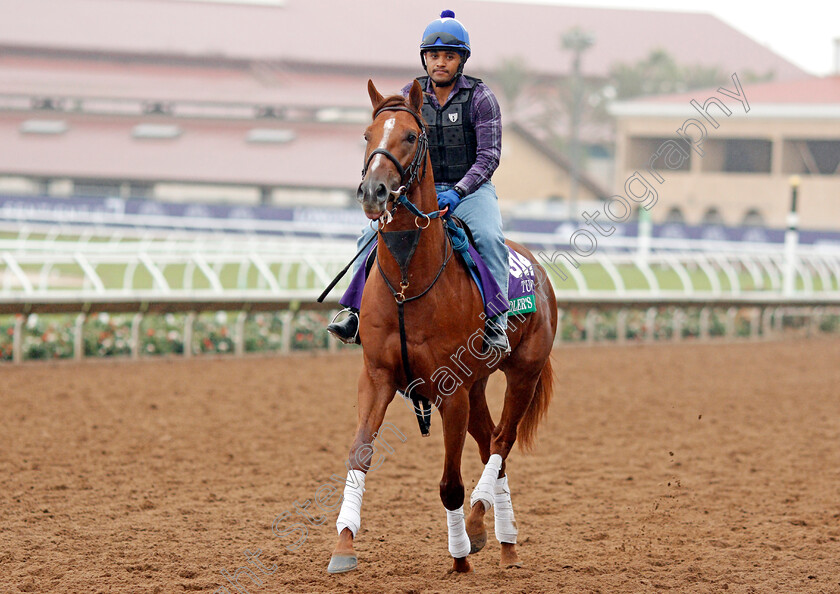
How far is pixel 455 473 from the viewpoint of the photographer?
4.37 metres

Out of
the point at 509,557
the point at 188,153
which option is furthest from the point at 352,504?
the point at 188,153

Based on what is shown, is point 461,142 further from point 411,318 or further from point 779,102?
point 779,102

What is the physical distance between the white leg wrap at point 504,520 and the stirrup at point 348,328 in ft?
3.29

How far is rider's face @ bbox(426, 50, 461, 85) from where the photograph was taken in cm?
457

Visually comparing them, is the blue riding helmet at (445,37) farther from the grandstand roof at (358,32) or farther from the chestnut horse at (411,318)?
the grandstand roof at (358,32)

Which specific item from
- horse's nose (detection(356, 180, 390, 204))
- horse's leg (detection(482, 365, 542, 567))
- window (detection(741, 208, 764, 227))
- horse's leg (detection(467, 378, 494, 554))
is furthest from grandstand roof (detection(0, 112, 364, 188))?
horse's nose (detection(356, 180, 390, 204))

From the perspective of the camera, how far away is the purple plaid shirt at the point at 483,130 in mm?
4586

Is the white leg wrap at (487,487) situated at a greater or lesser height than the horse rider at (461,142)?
lesser

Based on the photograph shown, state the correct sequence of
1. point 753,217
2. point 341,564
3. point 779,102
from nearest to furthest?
point 341,564 → point 779,102 → point 753,217

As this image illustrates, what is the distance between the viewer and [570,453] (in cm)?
754

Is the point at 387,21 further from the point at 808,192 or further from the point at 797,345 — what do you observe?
the point at 797,345

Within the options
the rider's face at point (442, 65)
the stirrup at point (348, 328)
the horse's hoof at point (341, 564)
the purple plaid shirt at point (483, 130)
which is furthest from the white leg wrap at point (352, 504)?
the rider's face at point (442, 65)

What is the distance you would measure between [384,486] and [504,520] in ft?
5.83

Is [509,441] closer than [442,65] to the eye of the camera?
No
